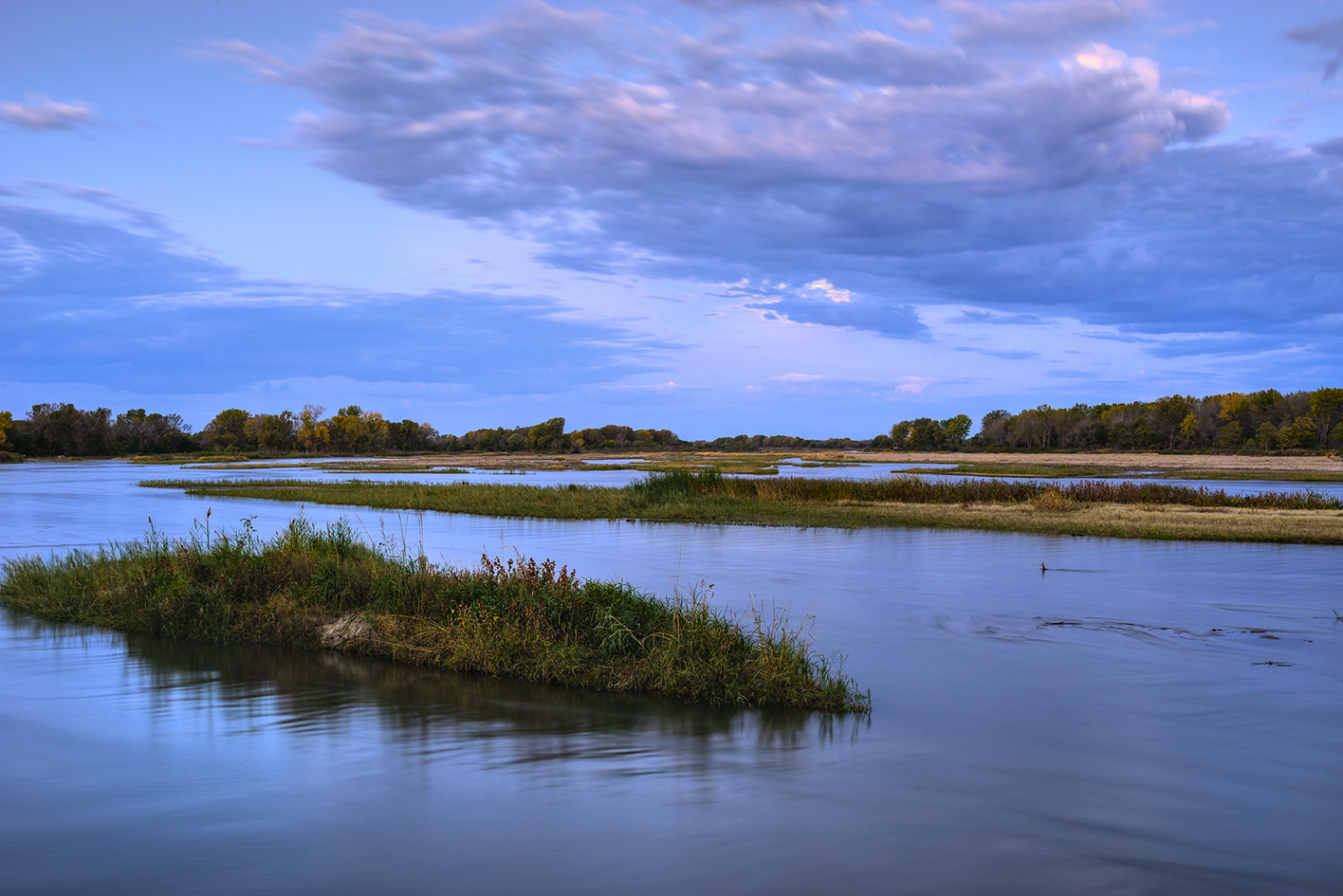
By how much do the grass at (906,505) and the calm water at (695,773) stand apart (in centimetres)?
1799

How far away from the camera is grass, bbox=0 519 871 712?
1101 centimetres

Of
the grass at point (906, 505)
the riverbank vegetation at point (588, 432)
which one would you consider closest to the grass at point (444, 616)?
the grass at point (906, 505)

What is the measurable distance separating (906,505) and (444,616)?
31968 millimetres

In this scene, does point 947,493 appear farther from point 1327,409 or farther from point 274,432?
point 274,432

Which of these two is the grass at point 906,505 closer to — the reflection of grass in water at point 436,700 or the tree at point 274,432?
the reflection of grass in water at point 436,700

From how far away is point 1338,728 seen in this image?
400 inches

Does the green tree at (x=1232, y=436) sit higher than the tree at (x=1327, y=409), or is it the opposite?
the tree at (x=1327, y=409)

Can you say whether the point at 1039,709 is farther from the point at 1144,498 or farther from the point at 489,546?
the point at 1144,498

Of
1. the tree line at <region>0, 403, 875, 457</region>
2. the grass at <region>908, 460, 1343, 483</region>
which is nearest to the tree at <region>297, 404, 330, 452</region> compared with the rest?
the tree line at <region>0, 403, 875, 457</region>

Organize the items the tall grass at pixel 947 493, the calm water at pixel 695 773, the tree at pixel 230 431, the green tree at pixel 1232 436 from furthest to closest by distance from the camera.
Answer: the tree at pixel 230 431
the green tree at pixel 1232 436
the tall grass at pixel 947 493
the calm water at pixel 695 773

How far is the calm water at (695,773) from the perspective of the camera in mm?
6734

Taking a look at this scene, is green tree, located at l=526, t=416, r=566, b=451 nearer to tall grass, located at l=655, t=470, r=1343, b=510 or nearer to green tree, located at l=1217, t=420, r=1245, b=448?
green tree, located at l=1217, t=420, r=1245, b=448

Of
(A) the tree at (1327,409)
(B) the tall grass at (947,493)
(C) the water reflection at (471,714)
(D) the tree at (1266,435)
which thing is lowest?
(C) the water reflection at (471,714)

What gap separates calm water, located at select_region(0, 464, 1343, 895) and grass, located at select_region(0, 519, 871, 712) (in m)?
0.40
